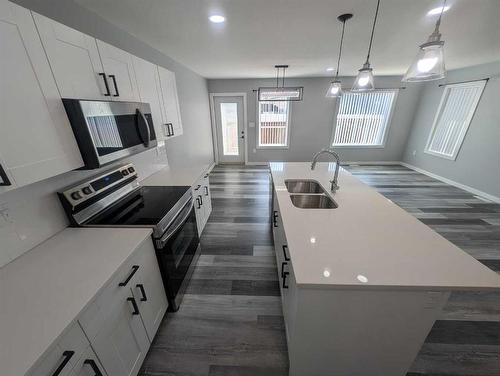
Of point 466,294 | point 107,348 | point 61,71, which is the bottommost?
point 466,294

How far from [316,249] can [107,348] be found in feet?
3.83

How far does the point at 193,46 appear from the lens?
2439 millimetres

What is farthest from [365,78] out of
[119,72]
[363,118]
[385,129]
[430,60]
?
[385,129]

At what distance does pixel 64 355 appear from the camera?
0.71m

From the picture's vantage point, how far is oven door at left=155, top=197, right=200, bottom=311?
1420mm

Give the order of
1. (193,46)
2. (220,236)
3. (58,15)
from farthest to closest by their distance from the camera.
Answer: (220,236) < (193,46) < (58,15)

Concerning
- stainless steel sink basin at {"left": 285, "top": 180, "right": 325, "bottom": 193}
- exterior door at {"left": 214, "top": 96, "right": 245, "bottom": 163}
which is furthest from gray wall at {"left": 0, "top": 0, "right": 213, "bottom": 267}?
exterior door at {"left": 214, "top": 96, "right": 245, "bottom": 163}

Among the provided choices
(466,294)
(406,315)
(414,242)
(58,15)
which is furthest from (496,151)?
(58,15)

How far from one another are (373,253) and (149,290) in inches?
55.9

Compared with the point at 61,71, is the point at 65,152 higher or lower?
lower

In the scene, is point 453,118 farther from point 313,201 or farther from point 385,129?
point 313,201

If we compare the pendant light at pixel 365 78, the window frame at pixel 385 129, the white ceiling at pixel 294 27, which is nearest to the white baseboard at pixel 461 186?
the window frame at pixel 385 129

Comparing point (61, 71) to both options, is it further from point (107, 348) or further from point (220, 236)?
point (220, 236)

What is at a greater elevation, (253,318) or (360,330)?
(360,330)
